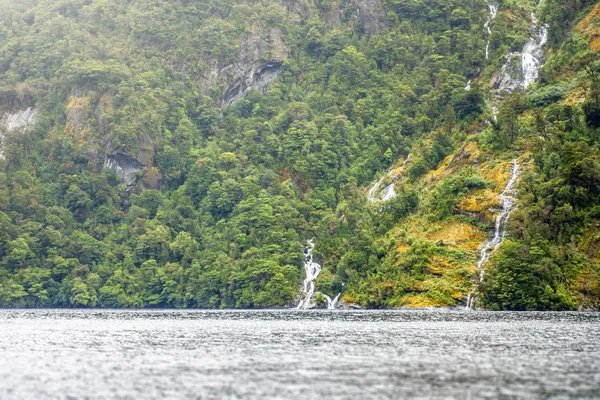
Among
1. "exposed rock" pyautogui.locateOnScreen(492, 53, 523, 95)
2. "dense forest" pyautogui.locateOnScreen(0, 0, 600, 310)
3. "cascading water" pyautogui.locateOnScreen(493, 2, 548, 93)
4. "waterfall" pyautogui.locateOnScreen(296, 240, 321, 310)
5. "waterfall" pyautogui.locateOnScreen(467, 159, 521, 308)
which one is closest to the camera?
"dense forest" pyautogui.locateOnScreen(0, 0, 600, 310)

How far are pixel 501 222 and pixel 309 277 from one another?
40828 millimetres

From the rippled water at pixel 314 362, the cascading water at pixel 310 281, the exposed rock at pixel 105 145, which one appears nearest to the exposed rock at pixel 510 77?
the cascading water at pixel 310 281

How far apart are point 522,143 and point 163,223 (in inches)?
3452

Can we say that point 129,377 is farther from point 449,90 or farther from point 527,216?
point 449,90

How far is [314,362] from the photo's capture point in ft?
152

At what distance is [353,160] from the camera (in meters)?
184

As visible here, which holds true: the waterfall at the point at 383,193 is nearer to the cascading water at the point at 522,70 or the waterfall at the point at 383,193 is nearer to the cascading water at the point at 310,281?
the cascading water at the point at 310,281

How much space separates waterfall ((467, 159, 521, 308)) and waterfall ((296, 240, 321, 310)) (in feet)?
114

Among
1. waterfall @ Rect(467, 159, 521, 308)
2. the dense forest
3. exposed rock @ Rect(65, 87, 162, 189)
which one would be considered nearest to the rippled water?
the dense forest

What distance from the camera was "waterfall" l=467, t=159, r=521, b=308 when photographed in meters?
115

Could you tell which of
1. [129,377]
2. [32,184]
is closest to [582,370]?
[129,377]

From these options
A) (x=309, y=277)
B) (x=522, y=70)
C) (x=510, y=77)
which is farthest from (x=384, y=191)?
(x=522, y=70)

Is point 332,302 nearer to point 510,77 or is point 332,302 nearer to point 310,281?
point 310,281

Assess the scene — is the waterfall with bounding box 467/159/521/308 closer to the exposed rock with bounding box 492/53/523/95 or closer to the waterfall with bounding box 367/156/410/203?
the waterfall with bounding box 367/156/410/203
